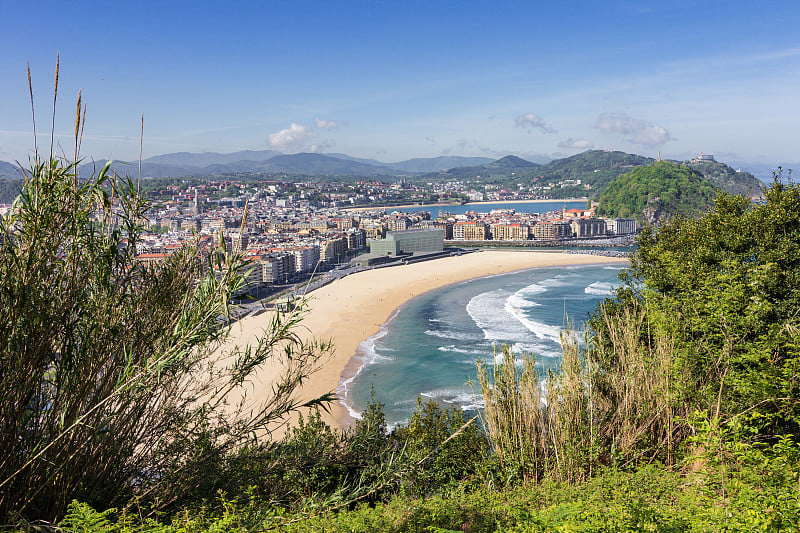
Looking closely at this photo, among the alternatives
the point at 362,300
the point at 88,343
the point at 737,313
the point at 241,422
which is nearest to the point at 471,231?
the point at 362,300

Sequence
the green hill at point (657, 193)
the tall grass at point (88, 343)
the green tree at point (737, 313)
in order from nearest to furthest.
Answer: the tall grass at point (88, 343)
the green tree at point (737, 313)
the green hill at point (657, 193)

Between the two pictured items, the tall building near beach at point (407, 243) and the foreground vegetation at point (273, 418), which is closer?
the foreground vegetation at point (273, 418)

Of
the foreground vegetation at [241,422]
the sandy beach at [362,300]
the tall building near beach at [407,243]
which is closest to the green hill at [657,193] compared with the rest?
the sandy beach at [362,300]

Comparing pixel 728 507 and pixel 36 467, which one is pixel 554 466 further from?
pixel 36 467

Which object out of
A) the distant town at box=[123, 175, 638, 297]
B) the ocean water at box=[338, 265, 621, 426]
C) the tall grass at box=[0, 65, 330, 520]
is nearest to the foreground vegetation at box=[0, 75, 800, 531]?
the tall grass at box=[0, 65, 330, 520]

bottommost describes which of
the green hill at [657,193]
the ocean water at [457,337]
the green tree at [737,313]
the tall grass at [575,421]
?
the ocean water at [457,337]

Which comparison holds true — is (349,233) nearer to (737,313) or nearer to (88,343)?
(737,313)

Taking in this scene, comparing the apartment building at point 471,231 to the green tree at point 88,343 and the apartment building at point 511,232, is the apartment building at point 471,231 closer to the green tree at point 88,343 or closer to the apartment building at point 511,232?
the apartment building at point 511,232
